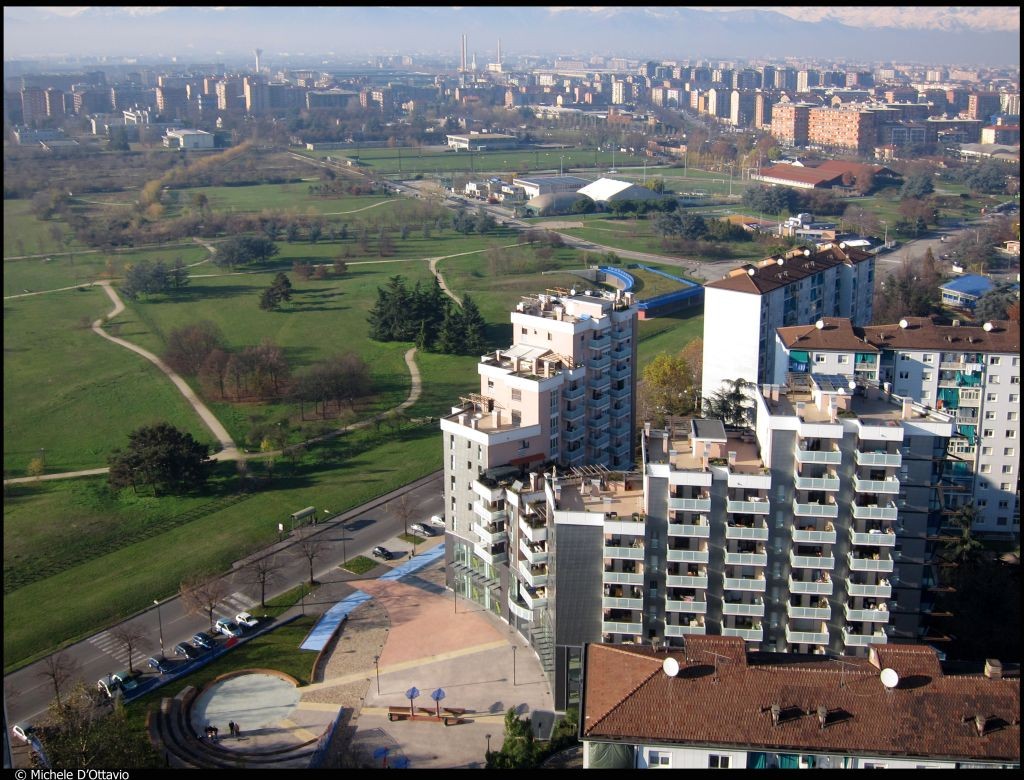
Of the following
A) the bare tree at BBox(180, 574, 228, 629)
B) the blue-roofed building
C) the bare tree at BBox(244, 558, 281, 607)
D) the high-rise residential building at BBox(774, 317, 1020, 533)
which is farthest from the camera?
the blue-roofed building

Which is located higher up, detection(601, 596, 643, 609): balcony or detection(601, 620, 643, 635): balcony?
detection(601, 596, 643, 609): balcony

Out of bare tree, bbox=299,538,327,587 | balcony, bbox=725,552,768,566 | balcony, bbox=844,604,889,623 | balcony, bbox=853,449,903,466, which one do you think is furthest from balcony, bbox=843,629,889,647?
bare tree, bbox=299,538,327,587

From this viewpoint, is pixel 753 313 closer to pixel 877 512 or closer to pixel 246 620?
pixel 877 512

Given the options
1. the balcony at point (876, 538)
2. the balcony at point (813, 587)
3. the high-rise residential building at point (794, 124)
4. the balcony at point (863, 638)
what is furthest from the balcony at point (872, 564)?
the high-rise residential building at point (794, 124)

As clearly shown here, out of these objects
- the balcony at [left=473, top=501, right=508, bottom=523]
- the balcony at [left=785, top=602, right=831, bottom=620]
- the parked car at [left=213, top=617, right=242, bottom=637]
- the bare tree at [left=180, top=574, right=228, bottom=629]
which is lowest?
the parked car at [left=213, top=617, right=242, bottom=637]

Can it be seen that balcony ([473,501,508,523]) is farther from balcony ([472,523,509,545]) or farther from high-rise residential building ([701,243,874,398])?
high-rise residential building ([701,243,874,398])
